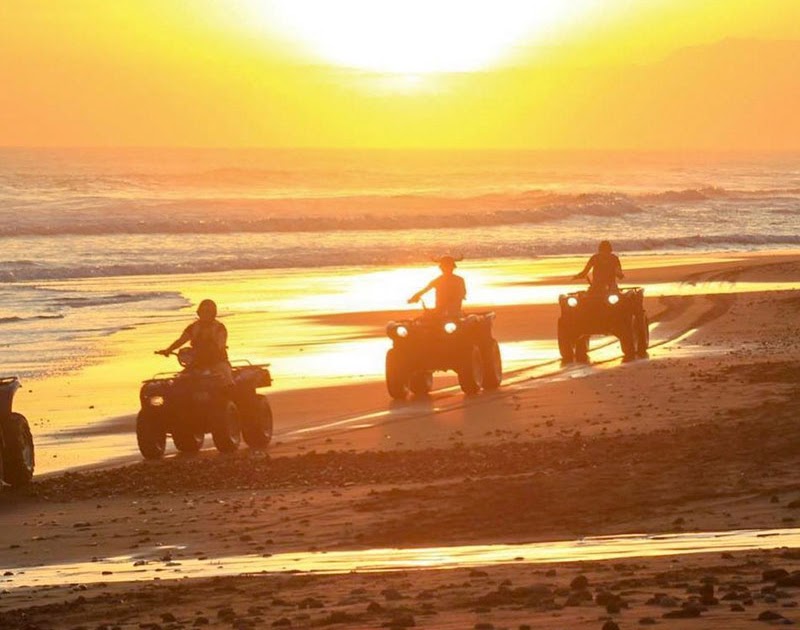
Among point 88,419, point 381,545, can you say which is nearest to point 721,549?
point 381,545

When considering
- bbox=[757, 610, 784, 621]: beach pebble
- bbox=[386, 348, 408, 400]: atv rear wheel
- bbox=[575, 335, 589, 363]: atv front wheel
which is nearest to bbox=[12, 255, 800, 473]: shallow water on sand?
bbox=[386, 348, 408, 400]: atv rear wheel

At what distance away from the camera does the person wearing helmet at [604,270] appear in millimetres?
24109

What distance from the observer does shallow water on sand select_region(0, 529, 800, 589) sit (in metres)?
9.51

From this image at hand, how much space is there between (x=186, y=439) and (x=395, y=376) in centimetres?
419

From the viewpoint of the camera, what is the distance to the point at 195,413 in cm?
1642

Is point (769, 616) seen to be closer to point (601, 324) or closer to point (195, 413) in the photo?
point (195, 413)

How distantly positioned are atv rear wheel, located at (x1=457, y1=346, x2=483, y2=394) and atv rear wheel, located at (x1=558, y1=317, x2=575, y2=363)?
11.7ft

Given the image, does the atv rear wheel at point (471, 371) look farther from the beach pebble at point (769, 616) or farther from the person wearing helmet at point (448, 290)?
the beach pebble at point (769, 616)

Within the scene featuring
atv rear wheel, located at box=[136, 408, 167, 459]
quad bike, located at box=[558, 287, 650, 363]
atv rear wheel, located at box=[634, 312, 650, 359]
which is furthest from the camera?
atv rear wheel, located at box=[634, 312, 650, 359]

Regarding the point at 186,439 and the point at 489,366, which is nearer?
the point at 186,439

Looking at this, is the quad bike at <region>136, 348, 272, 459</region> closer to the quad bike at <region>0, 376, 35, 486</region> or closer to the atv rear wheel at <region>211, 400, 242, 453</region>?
the atv rear wheel at <region>211, 400, 242, 453</region>

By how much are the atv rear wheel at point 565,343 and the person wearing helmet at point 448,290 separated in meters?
3.04

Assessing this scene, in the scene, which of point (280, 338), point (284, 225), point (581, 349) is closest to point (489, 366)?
point (581, 349)

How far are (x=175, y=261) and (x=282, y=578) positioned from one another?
155 feet
